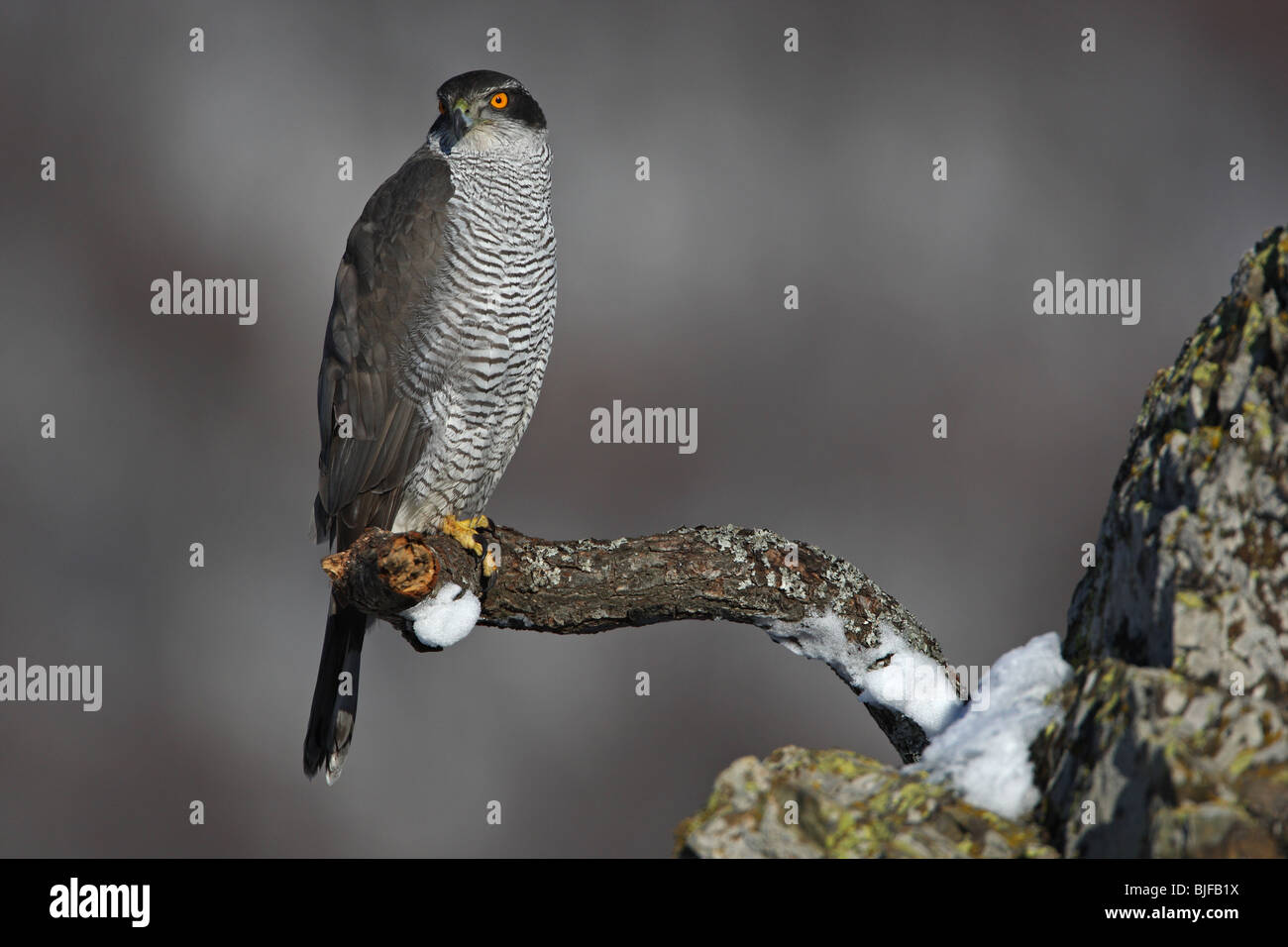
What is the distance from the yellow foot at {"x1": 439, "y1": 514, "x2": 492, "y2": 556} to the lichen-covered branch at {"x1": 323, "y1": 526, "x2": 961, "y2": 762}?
0.14 feet

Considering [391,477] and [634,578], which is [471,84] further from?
[634,578]

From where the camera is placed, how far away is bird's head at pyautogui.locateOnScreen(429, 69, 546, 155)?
8.72 feet

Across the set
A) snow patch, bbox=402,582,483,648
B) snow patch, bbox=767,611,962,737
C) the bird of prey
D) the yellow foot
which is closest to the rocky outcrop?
snow patch, bbox=767,611,962,737

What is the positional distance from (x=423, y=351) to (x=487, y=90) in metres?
0.75

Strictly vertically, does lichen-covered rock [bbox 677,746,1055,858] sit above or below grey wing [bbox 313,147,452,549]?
below

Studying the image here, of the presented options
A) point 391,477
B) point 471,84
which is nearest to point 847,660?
point 391,477

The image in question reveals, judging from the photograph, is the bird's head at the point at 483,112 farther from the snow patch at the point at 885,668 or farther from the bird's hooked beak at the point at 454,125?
the snow patch at the point at 885,668

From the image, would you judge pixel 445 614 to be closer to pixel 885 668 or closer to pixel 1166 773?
pixel 885 668

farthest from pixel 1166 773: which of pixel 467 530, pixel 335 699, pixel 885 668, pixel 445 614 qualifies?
pixel 335 699

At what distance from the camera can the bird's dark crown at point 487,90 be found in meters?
2.66

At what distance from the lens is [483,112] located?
267cm

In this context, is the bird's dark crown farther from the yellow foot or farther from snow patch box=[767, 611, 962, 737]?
snow patch box=[767, 611, 962, 737]

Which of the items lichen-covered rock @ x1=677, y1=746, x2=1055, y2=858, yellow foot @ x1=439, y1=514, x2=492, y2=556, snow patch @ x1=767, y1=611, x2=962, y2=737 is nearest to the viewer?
lichen-covered rock @ x1=677, y1=746, x2=1055, y2=858
